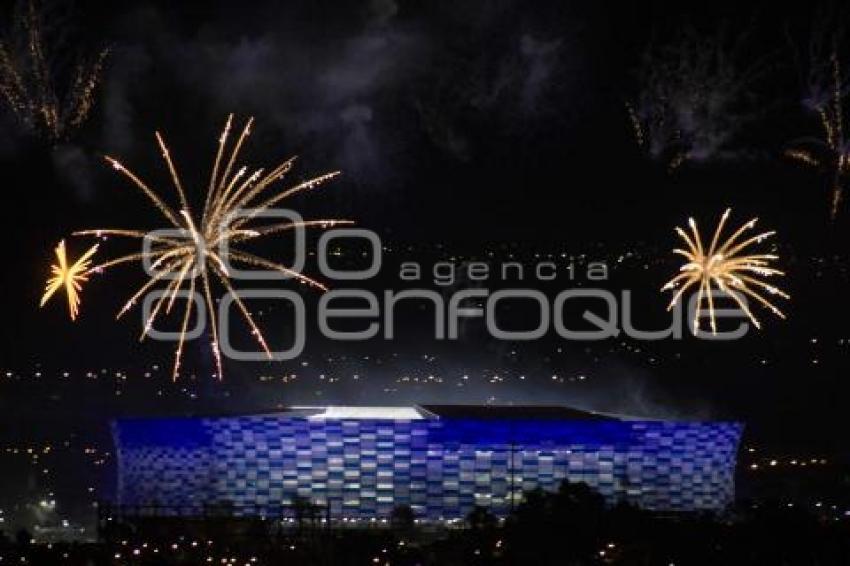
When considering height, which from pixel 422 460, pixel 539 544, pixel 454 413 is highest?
pixel 454 413

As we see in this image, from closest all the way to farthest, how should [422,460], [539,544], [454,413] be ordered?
[539,544] → [422,460] → [454,413]

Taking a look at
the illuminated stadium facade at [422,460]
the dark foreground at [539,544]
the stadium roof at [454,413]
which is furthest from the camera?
the stadium roof at [454,413]

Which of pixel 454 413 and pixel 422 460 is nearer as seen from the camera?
pixel 422 460

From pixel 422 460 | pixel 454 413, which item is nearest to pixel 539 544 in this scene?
pixel 422 460

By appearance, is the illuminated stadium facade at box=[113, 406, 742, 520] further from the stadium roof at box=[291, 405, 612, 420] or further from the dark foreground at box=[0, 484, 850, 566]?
the dark foreground at box=[0, 484, 850, 566]

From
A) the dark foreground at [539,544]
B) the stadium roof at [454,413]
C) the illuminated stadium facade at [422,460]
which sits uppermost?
the stadium roof at [454,413]

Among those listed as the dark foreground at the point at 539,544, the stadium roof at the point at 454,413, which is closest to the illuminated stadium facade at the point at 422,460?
the stadium roof at the point at 454,413

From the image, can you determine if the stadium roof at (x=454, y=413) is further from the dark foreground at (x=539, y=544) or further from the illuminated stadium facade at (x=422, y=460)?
the dark foreground at (x=539, y=544)

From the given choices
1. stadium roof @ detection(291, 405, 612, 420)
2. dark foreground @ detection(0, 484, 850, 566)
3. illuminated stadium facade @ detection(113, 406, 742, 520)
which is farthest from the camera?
stadium roof @ detection(291, 405, 612, 420)

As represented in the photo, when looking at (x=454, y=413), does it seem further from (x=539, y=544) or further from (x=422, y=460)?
(x=539, y=544)

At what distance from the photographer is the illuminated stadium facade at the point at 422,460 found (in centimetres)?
4191

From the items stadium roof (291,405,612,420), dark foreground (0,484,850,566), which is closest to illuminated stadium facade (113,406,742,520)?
stadium roof (291,405,612,420)

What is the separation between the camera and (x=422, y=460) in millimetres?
42344

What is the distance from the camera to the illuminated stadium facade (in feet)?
137
